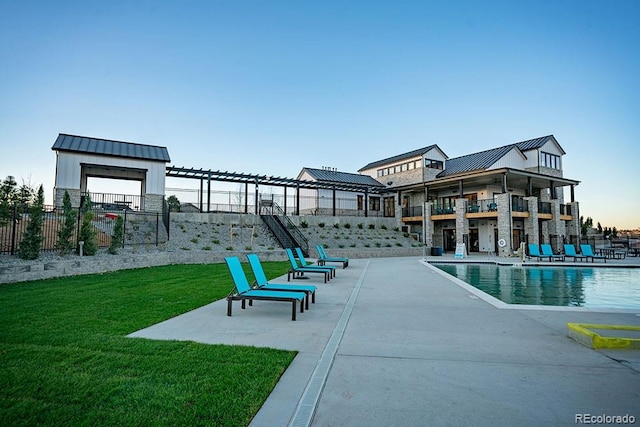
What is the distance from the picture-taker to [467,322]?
582 cm

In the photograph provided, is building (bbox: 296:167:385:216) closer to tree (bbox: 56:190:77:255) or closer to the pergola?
the pergola

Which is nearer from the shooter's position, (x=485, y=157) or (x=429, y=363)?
(x=429, y=363)

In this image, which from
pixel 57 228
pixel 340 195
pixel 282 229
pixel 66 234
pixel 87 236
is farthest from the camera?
pixel 340 195

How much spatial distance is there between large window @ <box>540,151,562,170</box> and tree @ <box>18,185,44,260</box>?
38.0 meters

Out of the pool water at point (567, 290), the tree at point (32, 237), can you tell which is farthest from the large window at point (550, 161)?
the tree at point (32, 237)

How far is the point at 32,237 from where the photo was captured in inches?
414

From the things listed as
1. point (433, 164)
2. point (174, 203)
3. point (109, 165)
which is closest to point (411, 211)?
point (433, 164)

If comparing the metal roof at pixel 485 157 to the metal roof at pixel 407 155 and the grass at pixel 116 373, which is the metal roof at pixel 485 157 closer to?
the metal roof at pixel 407 155

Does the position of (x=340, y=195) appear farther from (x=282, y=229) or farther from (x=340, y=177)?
(x=282, y=229)

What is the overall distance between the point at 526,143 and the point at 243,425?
130ft

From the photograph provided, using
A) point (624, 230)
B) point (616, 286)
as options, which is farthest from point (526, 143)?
point (624, 230)

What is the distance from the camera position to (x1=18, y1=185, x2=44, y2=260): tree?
10484mm

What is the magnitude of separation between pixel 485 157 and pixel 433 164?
5344 millimetres
